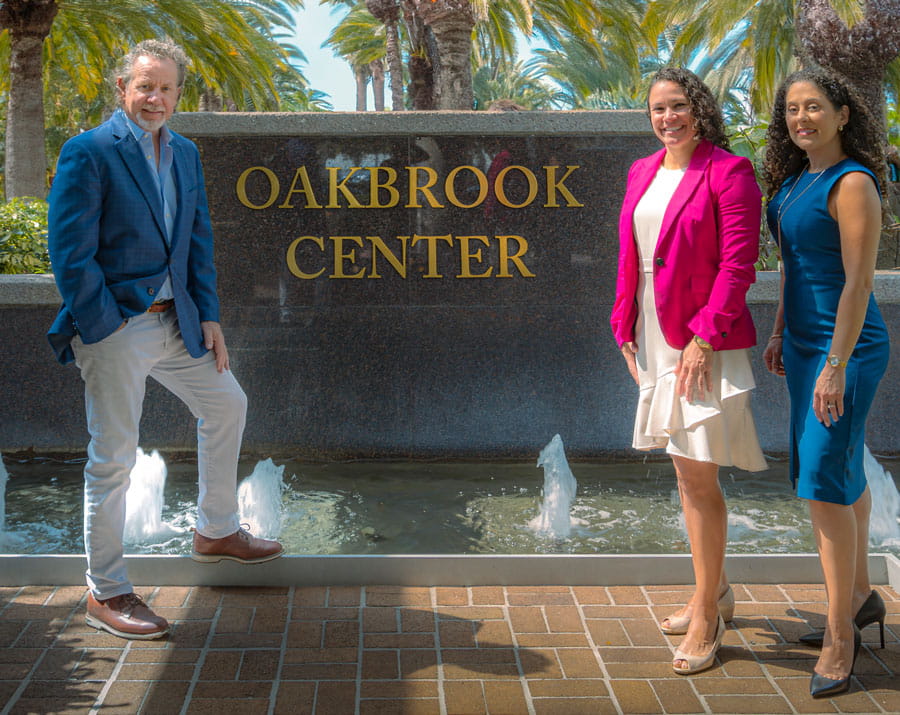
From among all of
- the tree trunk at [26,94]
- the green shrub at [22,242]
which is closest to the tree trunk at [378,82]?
the tree trunk at [26,94]

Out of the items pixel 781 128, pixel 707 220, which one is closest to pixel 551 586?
pixel 707 220

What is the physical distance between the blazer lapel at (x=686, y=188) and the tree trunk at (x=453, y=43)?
9.78m

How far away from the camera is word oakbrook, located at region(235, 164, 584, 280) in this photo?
6.35m

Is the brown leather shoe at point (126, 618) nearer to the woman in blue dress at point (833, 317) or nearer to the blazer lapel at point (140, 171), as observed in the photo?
the blazer lapel at point (140, 171)

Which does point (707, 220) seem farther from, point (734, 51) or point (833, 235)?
point (734, 51)

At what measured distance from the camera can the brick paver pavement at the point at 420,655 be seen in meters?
3.03

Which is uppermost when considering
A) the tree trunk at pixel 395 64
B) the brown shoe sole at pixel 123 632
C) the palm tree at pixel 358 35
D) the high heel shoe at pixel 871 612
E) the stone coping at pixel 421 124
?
the palm tree at pixel 358 35

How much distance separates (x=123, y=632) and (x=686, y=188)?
251cm

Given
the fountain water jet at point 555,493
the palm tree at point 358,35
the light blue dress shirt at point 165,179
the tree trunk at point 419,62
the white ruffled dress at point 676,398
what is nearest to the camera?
the white ruffled dress at point 676,398

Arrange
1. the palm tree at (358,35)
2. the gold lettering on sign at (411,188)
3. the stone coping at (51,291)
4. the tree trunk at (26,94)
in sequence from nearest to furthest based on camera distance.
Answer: the stone coping at (51,291)
the gold lettering on sign at (411,188)
the tree trunk at (26,94)
the palm tree at (358,35)

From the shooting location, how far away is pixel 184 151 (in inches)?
147

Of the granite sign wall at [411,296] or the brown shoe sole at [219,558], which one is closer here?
the brown shoe sole at [219,558]

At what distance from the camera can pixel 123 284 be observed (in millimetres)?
3438

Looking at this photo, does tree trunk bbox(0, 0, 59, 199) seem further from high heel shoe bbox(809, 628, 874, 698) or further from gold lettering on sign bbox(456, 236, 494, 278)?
high heel shoe bbox(809, 628, 874, 698)
